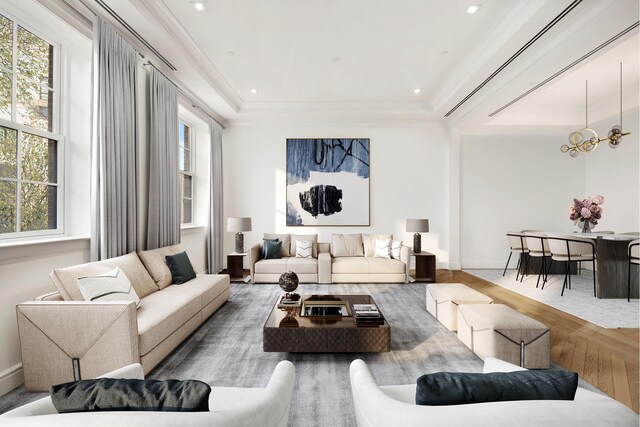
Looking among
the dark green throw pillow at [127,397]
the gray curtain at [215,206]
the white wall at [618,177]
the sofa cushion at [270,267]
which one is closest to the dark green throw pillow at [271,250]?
the sofa cushion at [270,267]

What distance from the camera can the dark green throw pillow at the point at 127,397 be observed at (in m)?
0.87

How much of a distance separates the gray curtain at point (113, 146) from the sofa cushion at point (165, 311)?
2.18ft

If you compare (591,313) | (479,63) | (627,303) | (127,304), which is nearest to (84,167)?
(127,304)

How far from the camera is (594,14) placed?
2.94m

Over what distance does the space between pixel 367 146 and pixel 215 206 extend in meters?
3.36

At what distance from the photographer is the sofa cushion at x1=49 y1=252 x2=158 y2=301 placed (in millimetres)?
2379

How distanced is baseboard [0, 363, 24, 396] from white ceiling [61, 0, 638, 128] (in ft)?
10.0

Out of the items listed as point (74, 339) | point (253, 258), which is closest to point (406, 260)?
point (253, 258)

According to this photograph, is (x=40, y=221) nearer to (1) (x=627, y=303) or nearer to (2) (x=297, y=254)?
(2) (x=297, y=254)

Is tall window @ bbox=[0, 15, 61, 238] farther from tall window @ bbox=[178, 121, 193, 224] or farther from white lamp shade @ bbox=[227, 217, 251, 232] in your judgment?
white lamp shade @ bbox=[227, 217, 251, 232]

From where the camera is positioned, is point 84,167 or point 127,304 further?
point 84,167

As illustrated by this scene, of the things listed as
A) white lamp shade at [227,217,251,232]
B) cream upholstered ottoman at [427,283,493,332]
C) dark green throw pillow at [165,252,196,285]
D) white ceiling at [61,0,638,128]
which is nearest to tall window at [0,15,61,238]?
white ceiling at [61,0,638,128]

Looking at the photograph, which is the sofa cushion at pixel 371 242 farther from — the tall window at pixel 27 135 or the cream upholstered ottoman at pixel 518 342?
the tall window at pixel 27 135

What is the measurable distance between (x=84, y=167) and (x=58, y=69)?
95cm
